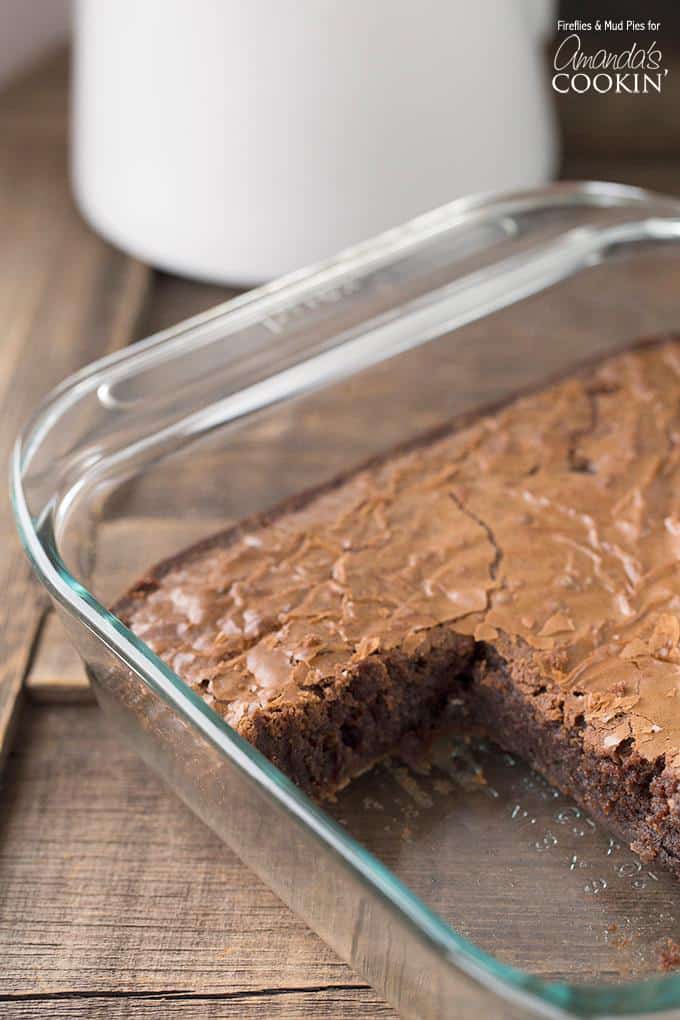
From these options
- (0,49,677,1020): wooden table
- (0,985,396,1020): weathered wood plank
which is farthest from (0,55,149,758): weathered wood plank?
(0,985,396,1020): weathered wood plank

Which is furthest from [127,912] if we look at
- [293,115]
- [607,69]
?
A: [607,69]

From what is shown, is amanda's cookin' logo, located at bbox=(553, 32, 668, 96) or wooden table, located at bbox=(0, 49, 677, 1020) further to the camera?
amanda's cookin' logo, located at bbox=(553, 32, 668, 96)

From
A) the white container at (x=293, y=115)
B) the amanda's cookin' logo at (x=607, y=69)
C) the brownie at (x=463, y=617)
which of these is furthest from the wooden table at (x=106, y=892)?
the amanda's cookin' logo at (x=607, y=69)

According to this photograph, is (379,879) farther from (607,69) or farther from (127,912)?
(607,69)

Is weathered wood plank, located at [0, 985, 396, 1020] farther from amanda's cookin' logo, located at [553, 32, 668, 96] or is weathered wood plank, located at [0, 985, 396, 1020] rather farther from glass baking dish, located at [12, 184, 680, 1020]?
amanda's cookin' logo, located at [553, 32, 668, 96]

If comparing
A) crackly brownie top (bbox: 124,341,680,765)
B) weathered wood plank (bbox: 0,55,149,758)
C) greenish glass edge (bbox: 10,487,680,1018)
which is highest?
greenish glass edge (bbox: 10,487,680,1018)

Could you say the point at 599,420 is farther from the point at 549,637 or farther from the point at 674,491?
the point at 549,637

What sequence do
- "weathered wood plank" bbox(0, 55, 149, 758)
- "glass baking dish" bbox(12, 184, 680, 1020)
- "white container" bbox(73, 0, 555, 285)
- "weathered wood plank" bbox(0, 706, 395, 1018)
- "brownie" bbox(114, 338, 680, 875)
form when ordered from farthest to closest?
"white container" bbox(73, 0, 555, 285) → "weathered wood plank" bbox(0, 55, 149, 758) → "brownie" bbox(114, 338, 680, 875) → "weathered wood plank" bbox(0, 706, 395, 1018) → "glass baking dish" bbox(12, 184, 680, 1020)
